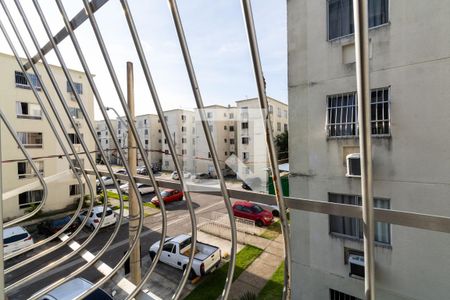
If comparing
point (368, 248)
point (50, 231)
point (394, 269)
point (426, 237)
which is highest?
point (368, 248)

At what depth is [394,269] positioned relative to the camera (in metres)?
2.50

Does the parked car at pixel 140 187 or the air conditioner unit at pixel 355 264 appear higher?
the parked car at pixel 140 187

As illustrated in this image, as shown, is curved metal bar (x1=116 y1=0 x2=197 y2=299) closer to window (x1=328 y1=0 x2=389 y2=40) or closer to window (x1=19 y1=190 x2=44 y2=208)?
window (x1=328 y1=0 x2=389 y2=40)

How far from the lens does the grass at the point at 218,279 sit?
11.8 feet

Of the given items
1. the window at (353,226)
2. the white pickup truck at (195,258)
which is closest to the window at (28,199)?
the white pickup truck at (195,258)

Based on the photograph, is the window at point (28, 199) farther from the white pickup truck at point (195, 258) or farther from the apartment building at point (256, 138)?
the apartment building at point (256, 138)

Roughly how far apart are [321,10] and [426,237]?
2.60 m

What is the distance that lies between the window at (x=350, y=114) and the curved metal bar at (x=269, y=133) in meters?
2.20

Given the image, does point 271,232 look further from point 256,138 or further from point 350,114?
point 256,138

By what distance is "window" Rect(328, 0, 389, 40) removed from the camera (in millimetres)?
2447

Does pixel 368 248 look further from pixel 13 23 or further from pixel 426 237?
pixel 426 237

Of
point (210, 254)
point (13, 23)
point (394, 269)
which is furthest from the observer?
point (210, 254)

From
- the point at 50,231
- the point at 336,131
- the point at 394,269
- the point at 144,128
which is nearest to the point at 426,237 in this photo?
the point at 394,269

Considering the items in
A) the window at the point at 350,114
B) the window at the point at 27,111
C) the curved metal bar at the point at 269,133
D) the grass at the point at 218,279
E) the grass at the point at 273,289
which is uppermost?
the window at the point at 27,111
